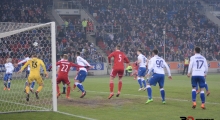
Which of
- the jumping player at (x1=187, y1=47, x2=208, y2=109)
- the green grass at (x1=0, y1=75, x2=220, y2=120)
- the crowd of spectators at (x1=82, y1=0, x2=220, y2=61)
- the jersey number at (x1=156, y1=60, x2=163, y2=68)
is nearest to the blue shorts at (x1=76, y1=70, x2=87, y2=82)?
the green grass at (x1=0, y1=75, x2=220, y2=120)

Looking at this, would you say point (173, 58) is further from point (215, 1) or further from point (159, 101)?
point (159, 101)

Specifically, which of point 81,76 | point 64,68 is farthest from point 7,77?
point 64,68

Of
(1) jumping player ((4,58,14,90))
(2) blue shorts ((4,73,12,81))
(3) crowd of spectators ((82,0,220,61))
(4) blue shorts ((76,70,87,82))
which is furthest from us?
(3) crowd of spectators ((82,0,220,61))

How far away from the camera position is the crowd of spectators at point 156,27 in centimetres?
4772

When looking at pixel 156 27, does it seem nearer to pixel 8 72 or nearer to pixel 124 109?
pixel 8 72

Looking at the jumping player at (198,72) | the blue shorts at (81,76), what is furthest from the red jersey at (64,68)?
the jumping player at (198,72)

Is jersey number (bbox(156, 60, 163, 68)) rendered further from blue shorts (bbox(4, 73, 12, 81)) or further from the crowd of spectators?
the crowd of spectators

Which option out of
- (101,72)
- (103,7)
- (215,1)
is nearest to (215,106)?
(101,72)

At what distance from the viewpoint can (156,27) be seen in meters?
51.0

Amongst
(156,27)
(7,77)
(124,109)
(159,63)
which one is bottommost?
(124,109)

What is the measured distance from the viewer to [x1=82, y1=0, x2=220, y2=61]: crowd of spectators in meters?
47.7

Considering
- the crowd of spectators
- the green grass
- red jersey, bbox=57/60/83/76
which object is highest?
the crowd of spectators

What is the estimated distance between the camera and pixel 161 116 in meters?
12.8

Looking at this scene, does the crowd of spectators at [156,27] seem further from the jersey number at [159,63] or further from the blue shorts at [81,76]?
the jersey number at [159,63]
